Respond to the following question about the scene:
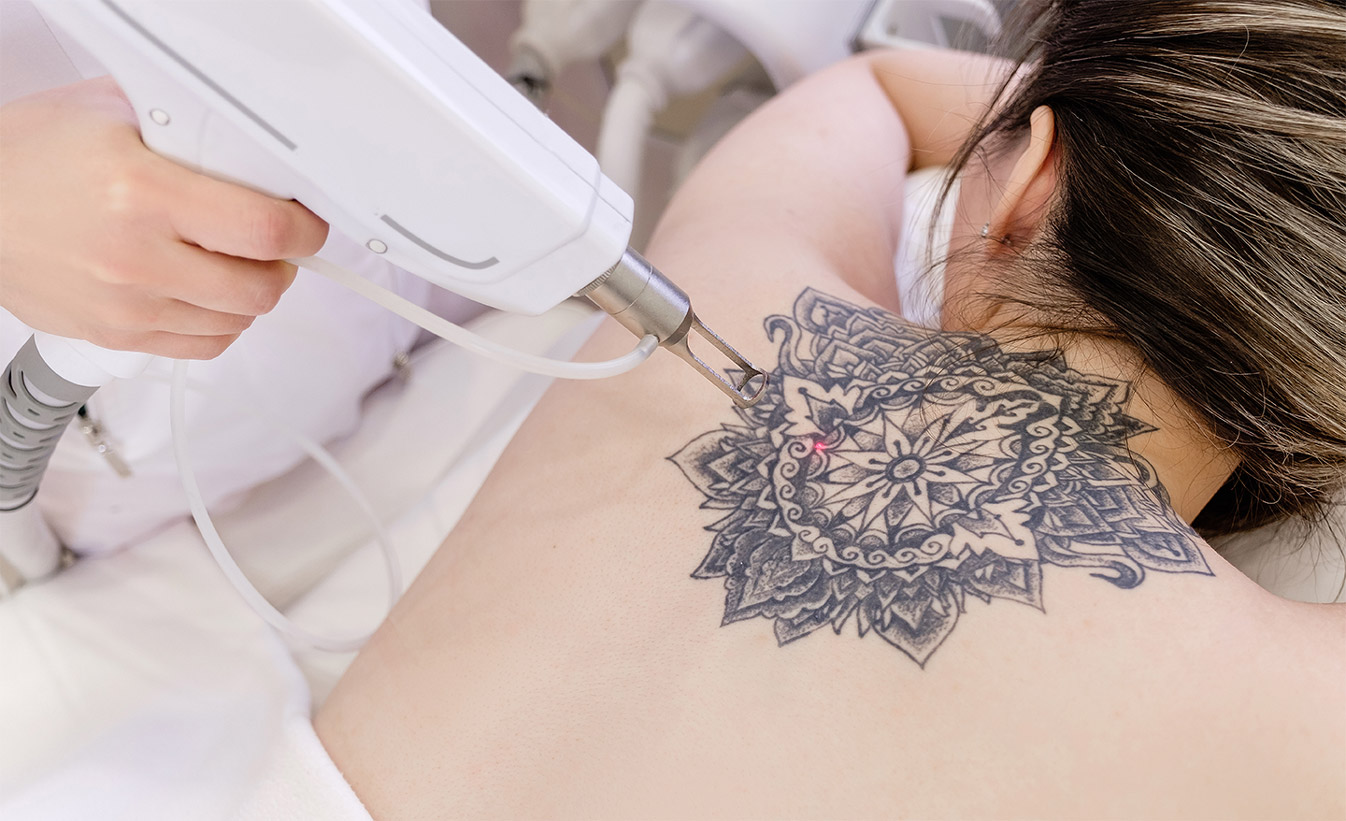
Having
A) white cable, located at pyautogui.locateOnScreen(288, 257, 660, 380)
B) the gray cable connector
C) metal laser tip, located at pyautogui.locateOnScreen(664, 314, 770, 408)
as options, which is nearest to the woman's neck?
metal laser tip, located at pyautogui.locateOnScreen(664, 314, 770, 408)

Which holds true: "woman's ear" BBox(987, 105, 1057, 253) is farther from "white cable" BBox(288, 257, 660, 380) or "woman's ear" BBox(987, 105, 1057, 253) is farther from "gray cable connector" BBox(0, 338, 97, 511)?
"gray cable connector" BBox(0, 338, 97, 511)

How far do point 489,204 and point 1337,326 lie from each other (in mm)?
574

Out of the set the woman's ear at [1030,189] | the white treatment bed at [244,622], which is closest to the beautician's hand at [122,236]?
the white treatment bed at [244,622]

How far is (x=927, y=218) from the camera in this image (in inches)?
43.3

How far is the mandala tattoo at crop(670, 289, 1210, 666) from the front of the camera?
60 cm

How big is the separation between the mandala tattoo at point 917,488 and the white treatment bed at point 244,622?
0.34 m

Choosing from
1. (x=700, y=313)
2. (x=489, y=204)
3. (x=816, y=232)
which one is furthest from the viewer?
(x=816, y=232)

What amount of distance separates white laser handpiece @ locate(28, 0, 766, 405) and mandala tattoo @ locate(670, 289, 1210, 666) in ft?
0.66

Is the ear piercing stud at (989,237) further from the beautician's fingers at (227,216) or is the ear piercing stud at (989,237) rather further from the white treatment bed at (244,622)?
the beautician's fingers at (227,216)

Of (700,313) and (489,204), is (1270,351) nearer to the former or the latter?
(700,313)

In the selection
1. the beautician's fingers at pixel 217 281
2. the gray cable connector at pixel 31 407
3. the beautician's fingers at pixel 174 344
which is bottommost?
the gray cable connector at pixel 31 407

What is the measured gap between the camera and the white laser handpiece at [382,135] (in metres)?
0.44

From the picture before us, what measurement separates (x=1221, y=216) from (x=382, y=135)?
0.56 metres

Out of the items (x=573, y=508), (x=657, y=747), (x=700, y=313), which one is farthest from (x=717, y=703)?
(x=700, y=313)
